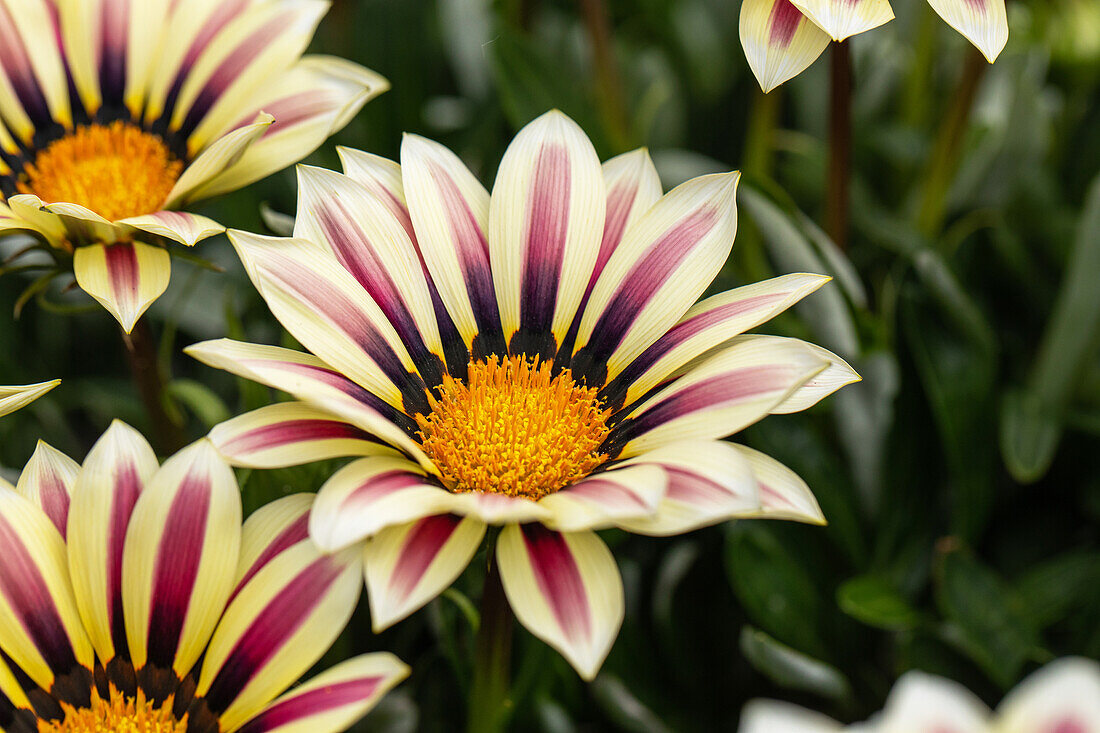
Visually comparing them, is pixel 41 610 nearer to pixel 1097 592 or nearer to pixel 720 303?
pixel 720 303

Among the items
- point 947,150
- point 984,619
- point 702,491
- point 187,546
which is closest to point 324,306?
point 187,546

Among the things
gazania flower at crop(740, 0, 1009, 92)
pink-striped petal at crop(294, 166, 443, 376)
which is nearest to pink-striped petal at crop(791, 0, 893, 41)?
gazania flower at crop(740, 0, 1009, 92)

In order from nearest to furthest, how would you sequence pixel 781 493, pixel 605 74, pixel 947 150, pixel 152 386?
pixel 781 493, pixel 152 386, pixel 947 150, pixel 605 74

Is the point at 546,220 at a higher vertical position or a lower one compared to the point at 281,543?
higher

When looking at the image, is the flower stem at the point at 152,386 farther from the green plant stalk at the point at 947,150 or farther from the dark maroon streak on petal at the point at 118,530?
the green plant stalk at the point at 947,150

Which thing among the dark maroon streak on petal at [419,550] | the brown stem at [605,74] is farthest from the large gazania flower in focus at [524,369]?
the brown stem at [605,74]

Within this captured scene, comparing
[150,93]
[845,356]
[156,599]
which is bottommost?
[845,356]

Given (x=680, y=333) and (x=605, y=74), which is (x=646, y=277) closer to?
(x=680, y=333)
